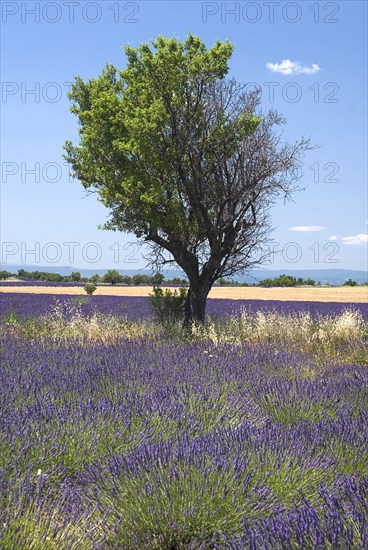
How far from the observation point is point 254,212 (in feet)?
40.4

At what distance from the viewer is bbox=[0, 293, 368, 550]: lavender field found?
2719 mm

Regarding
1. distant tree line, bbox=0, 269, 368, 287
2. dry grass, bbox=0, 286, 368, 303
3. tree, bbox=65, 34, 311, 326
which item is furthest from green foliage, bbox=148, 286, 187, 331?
distant tree line, bbox=0, 269, 368, 287

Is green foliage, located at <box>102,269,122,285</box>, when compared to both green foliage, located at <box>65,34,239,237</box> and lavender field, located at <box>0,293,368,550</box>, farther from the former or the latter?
lavender field, located at <box>0,293,368,550</box>

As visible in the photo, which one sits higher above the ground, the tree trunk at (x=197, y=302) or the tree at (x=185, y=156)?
the tree at (x=185, y=156)

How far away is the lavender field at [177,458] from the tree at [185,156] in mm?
5655

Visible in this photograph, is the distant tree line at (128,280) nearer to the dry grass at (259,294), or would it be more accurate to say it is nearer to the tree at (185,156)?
the dry grass at (259,294)

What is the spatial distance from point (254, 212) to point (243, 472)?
954cm

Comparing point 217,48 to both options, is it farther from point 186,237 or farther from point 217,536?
point 217,536

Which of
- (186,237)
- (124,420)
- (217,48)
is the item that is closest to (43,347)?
(124,420)

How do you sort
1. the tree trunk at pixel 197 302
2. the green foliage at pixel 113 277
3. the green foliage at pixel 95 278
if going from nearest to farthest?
the tree trunk at pixel 197 302, the green foliage at pixel 113 277, the green foliage at pixel 95 278

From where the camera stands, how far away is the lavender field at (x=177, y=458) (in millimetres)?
2719

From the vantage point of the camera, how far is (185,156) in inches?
471

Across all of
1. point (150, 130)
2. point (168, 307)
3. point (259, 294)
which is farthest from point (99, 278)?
point (150, 130)

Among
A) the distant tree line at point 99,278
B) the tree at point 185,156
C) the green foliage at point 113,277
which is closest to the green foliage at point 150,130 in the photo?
the tree at point 185,156
